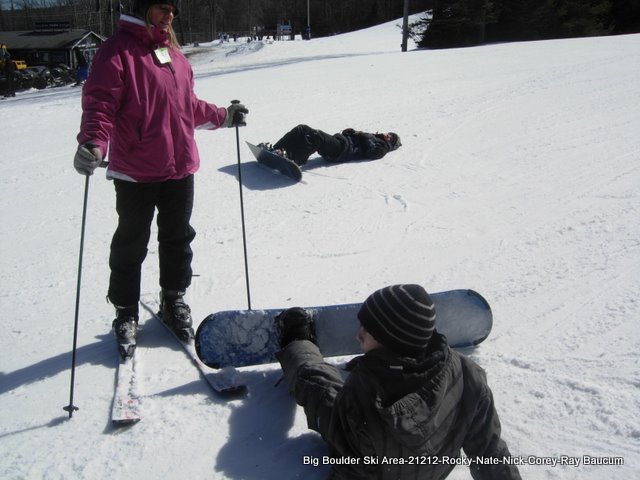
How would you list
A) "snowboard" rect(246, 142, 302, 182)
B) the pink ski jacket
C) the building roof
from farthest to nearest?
the building roof, "snowboard" rect(246, 142, 302, 182), the pink ski jacket

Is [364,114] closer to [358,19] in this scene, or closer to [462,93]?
[462,93]

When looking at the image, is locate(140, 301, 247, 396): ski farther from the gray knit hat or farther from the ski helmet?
the ski helmet

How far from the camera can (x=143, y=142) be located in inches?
98.6

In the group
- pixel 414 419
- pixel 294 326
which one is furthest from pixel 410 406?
pixel 294 326

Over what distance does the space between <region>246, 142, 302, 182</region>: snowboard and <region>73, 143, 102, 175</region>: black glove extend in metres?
3.38

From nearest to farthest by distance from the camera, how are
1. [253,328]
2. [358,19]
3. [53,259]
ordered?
[253,328] < [53,259] < [358,19]

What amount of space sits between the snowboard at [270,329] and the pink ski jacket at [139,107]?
2.51 feet

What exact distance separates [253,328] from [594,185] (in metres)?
3.76

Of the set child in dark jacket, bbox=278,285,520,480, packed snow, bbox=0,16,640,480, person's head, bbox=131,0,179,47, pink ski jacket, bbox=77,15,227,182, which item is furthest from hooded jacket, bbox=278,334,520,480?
person's head, bbox=131,0,179,47

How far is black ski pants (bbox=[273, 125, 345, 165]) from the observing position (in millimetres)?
6055

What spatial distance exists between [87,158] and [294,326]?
1142mm

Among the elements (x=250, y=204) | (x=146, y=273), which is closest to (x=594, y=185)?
(x=250, y=204)

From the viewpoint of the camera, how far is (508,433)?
2.24 meters

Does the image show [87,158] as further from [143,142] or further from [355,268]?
[355,268]
